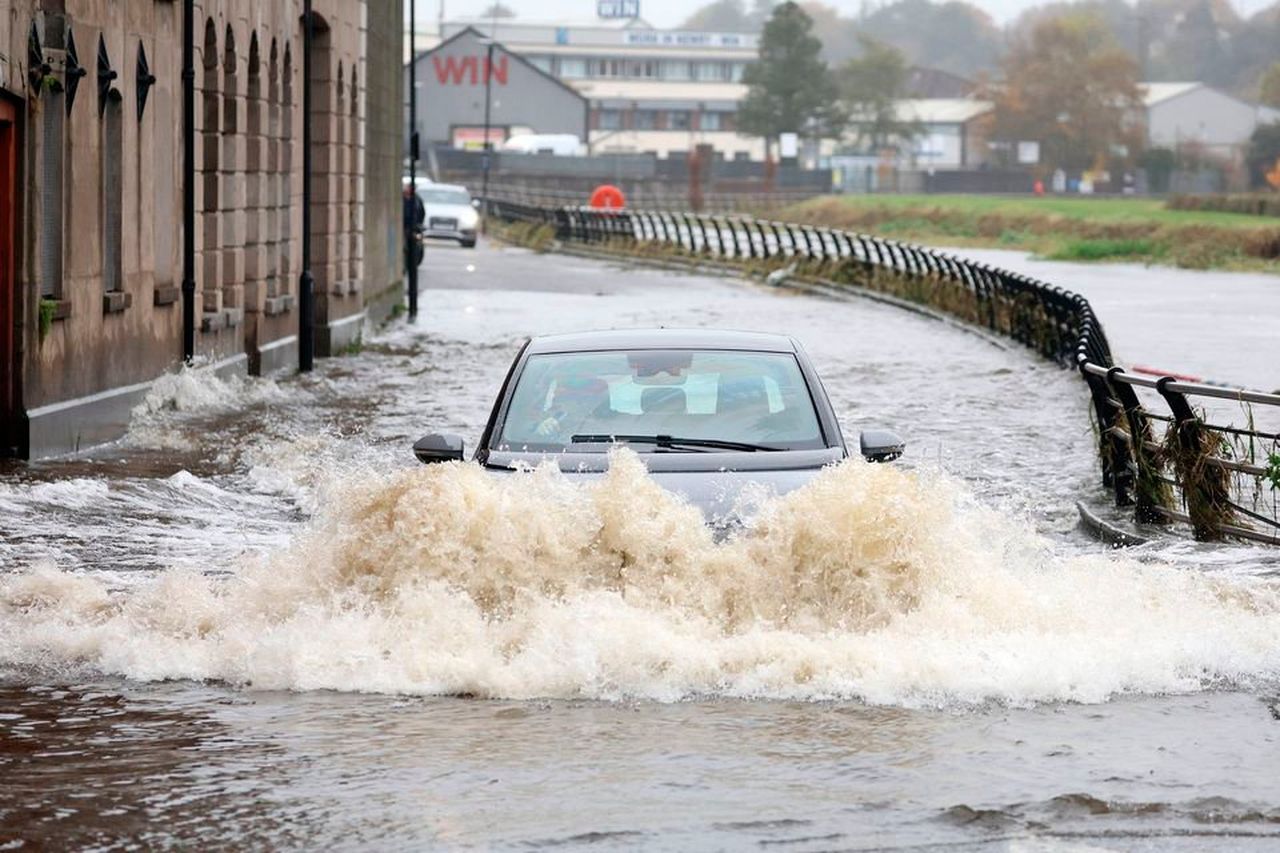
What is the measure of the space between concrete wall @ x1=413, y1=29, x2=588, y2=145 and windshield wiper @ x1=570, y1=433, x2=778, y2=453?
432 ft

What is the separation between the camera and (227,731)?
898 cm

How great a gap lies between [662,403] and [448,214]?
60976 millimetres

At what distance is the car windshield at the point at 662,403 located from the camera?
36.9 feet

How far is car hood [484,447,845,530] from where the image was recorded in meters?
10.4

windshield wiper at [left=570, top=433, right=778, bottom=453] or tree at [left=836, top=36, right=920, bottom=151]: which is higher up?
tree at [left=836, top=36, right=920, bottom=151]

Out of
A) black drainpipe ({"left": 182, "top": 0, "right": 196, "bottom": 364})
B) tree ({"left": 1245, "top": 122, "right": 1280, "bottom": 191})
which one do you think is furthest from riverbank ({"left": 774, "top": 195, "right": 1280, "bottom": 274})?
black drainpipe ({"left": 182, "top": 0, "right": 196, "bottom": 364})

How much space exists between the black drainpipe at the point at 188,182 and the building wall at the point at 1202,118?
155 metres

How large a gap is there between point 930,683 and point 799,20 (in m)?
148

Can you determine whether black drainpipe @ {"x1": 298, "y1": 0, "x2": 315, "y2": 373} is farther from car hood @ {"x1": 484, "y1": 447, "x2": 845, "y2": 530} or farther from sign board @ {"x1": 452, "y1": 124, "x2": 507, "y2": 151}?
sign board @ {"x1": 452, "y1": 124, "x2": 507, "y2": 151}

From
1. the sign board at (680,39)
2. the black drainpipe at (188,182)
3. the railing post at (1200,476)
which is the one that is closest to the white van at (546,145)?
the sign board at (680,39)

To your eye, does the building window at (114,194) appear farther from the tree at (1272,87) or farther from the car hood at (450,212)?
the tree at (1272,87)

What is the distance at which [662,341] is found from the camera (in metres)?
12.0

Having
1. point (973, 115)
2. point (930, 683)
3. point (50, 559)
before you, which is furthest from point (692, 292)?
point (973, 115)

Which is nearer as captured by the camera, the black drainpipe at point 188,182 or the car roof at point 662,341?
the car roof at point 662,341
